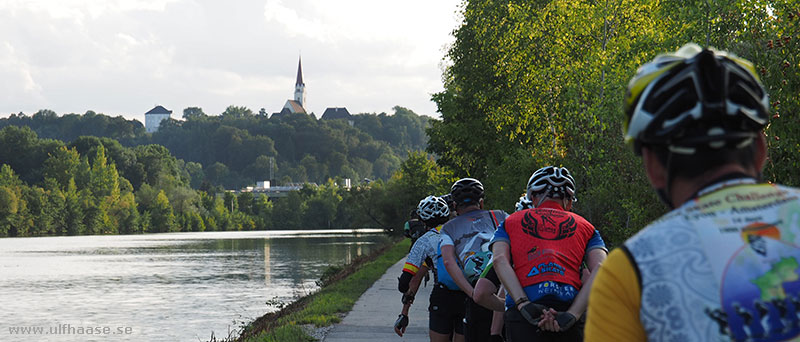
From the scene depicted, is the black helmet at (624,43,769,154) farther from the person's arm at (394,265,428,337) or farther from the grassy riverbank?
the grassy riverbank

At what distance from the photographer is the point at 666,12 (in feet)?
52.2

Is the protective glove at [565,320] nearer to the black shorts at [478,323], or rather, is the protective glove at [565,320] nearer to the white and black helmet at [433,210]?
the black shorts at [478,323]

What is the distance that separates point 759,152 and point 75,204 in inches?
5040

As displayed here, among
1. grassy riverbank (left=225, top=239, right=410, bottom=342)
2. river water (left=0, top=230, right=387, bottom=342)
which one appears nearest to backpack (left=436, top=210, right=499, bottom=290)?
grassy riverbank (left=225, top=239, right=410, bottom=342)

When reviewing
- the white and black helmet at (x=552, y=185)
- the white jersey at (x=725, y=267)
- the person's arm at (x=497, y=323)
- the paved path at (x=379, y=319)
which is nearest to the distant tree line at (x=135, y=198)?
the paved path at (x=379, y=319)

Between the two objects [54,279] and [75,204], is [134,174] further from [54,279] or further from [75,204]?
[54,279]

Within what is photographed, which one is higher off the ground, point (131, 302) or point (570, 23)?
point (570, 23)

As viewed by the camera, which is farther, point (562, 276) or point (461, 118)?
point (461, 118)

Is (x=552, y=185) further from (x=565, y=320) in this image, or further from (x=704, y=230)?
(x=704, y=230)

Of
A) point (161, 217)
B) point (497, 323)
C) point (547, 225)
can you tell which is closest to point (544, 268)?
point (547, 225)

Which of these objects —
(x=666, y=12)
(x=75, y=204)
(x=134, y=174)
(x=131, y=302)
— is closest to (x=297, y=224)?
(x=134, y=174)

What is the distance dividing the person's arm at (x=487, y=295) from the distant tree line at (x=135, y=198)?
205ft

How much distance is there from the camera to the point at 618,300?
6.57 ft

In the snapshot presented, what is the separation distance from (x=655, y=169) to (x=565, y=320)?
294 cm
